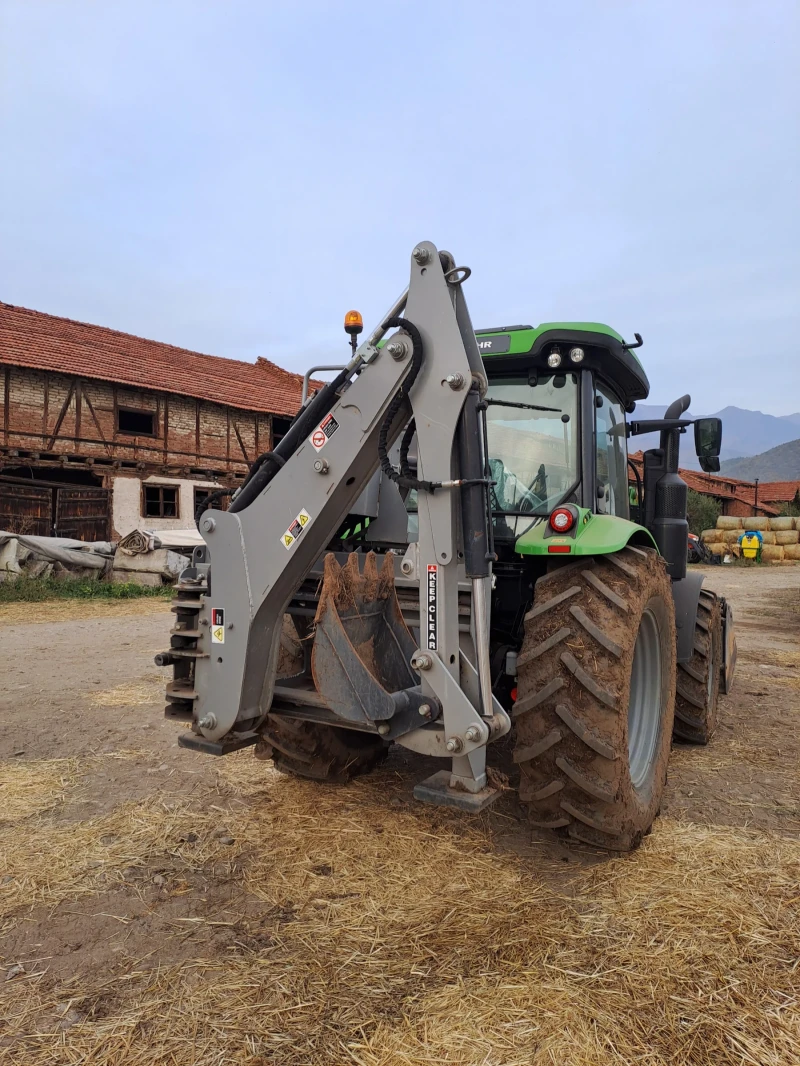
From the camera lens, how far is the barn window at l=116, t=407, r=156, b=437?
72.9 ft

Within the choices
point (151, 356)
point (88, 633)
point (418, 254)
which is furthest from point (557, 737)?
point (151, 356)

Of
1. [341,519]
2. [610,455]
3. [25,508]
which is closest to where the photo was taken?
[341,519]

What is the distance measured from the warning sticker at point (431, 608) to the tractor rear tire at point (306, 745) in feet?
2.48

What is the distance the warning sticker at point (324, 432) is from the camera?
112 inches

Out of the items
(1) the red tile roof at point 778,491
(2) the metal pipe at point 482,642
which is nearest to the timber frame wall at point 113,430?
(2) the metal pipe at point 482,642

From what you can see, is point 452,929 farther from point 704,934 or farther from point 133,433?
point 133,433

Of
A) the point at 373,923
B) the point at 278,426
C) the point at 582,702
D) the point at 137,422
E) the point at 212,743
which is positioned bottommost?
the point at 373,923

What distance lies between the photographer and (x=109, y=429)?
21.4 meters

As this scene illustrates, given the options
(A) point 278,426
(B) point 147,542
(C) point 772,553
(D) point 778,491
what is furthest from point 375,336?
(D) point 778,491

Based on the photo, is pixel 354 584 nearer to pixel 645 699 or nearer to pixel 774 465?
pixel 645 699

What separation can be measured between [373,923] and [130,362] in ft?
75.7

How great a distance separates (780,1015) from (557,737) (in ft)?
3.40

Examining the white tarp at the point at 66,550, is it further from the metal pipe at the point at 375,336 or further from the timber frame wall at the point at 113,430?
the metal pipe at the point at 375,336

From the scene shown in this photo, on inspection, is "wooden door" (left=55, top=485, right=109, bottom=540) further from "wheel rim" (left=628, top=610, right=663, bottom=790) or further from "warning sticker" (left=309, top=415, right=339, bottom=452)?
"wheel rim" (left=628, top=610, right=663, bottom=790)
